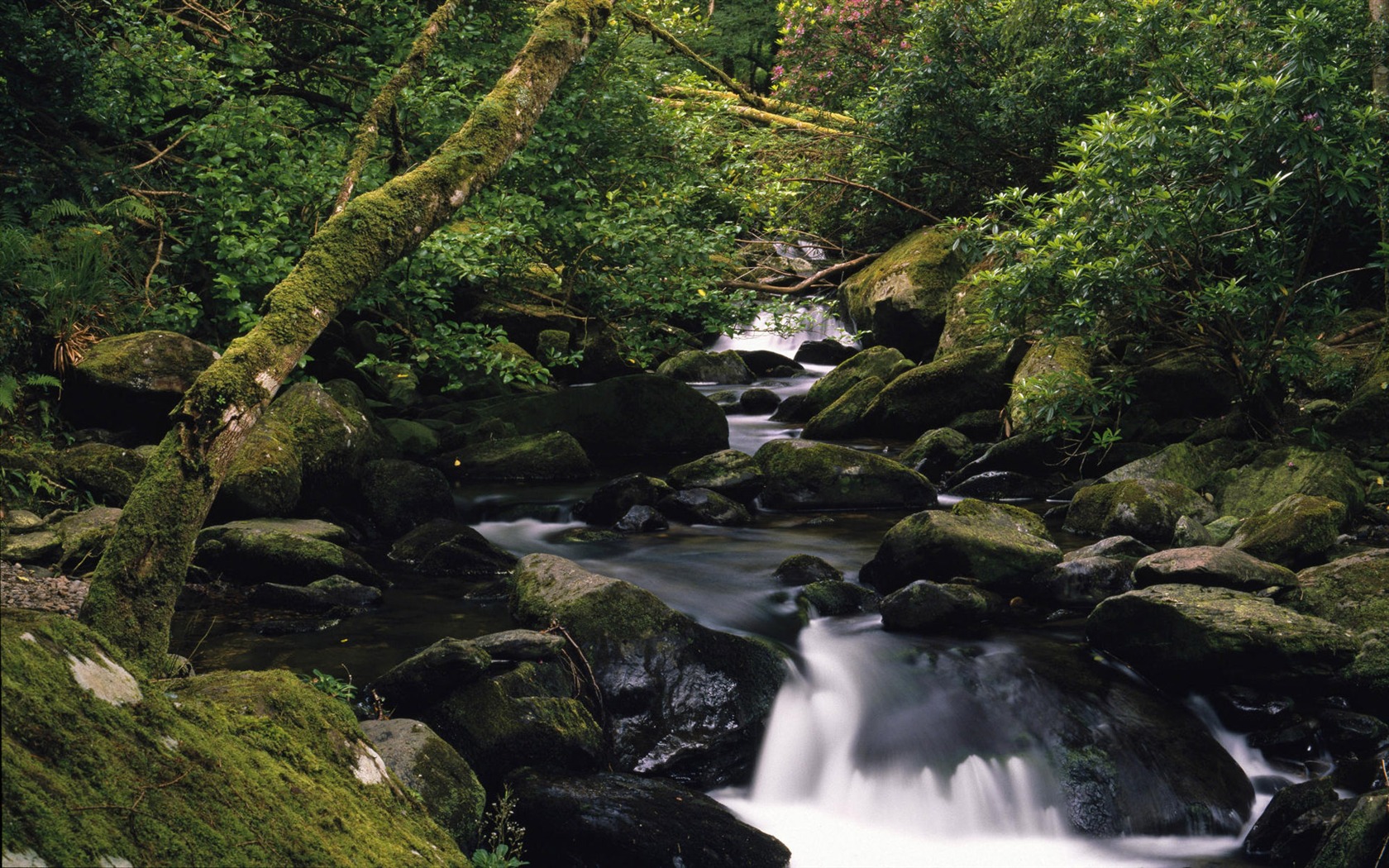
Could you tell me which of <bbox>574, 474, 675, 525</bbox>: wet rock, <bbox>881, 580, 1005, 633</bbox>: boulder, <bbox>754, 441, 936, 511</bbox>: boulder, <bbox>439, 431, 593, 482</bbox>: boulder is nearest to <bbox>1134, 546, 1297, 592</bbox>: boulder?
<bbox>881, 580, 1005, 633</bbox>: boulder

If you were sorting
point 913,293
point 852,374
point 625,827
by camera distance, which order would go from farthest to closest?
point 913,293 → point 852,374 → point 625,827

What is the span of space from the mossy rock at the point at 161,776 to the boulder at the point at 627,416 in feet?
32.4

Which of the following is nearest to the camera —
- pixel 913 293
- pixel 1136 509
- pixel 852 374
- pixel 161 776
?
pixel 161 776

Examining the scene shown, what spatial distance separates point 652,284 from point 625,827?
7172 millimetres

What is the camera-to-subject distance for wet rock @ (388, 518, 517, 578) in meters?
8.28

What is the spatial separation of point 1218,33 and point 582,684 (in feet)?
29.8

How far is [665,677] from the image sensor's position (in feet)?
19.1

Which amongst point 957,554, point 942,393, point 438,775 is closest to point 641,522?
point 957,554

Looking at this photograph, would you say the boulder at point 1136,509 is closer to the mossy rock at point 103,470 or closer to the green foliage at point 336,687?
the green foliage at point 336,687

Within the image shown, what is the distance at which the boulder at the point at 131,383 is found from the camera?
881 cm

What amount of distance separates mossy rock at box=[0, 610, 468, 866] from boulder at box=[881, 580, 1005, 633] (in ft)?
15.4

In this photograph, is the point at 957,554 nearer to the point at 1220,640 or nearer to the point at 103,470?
the point at 1220,640

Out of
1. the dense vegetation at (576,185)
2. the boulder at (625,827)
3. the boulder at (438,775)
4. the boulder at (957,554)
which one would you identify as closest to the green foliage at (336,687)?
the boulder at (438,775)

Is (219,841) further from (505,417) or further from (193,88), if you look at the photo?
(505,417)
